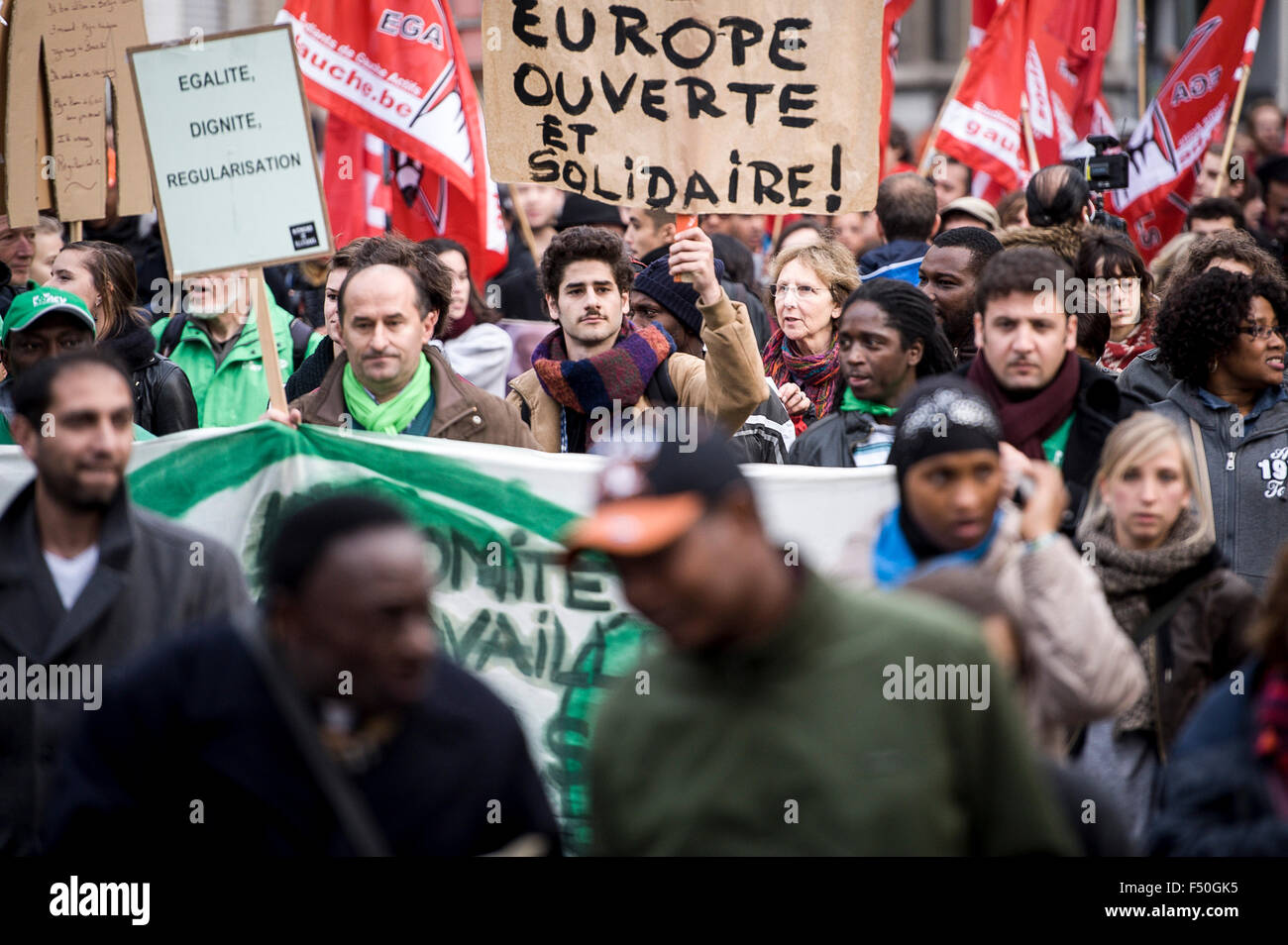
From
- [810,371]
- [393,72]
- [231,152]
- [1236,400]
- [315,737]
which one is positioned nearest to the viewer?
[315,737]

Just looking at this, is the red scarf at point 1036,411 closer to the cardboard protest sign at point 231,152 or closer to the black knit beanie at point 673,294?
the black knit beanie at point 673,294

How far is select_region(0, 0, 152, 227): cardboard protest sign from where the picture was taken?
23.4 ft

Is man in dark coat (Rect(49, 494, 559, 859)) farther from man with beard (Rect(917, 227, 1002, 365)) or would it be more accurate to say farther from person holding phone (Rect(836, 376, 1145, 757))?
man with beard (Rect(917, 227, 1002, 365))

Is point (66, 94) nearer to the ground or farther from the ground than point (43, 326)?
farther from the ground

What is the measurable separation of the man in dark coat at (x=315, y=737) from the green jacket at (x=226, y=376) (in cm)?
464

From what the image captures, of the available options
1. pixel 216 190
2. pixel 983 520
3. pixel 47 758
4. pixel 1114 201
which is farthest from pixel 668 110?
pixel 1114 201

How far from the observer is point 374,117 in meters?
7.88

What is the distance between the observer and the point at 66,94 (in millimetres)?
7172

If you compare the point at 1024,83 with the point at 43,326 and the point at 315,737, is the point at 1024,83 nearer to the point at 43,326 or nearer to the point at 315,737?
the point at 43,326

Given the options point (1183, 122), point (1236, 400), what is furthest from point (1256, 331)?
point (1183, 122)

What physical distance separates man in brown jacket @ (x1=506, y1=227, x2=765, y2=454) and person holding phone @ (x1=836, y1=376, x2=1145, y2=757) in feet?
4.53

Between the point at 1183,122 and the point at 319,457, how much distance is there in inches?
256

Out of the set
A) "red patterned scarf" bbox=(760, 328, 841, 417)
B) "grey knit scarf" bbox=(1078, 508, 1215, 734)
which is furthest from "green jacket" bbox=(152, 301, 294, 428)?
"grey knit scarf" bbox=(1078, 508, 1215, 734)
